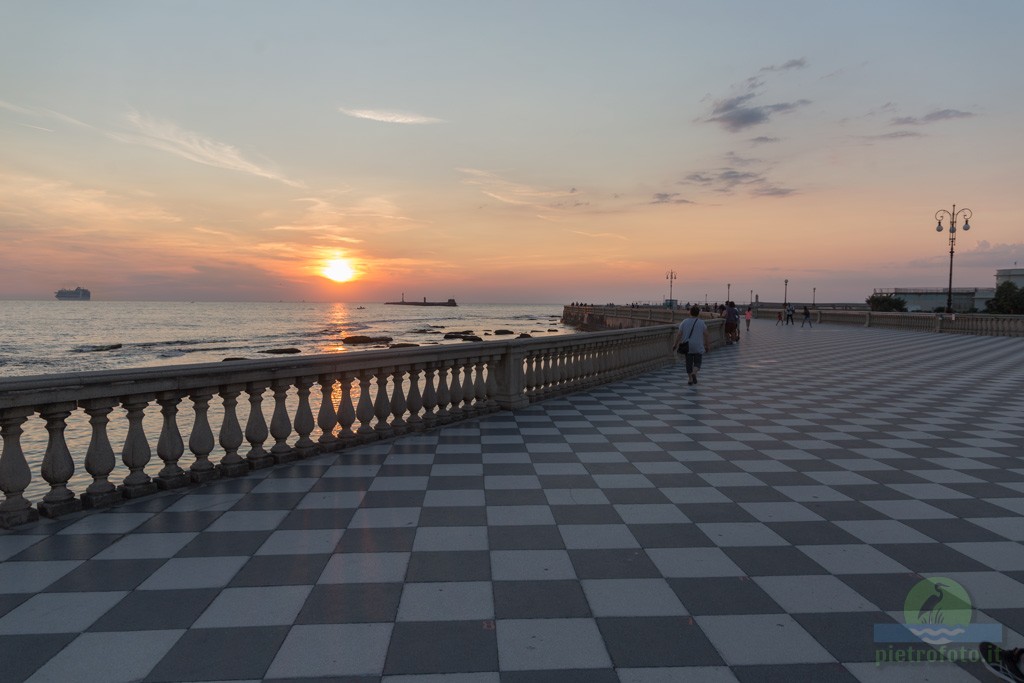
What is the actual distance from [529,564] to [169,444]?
356 centimetres

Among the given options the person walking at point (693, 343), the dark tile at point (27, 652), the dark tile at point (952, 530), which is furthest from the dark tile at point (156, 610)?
the person walking at point (693, 343)

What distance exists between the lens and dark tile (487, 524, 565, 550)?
4305 mm

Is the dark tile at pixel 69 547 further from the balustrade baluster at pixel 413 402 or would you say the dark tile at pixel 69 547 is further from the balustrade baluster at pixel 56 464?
the balustrade baluster at pixel 413 402

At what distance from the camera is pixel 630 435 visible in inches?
319

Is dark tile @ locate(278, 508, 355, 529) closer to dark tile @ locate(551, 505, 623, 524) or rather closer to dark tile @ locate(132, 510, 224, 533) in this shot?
dark tile @ locate(132, 510, 224, 533)

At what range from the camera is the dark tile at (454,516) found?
4.77 meters

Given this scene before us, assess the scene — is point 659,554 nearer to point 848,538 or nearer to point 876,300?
point 848,538

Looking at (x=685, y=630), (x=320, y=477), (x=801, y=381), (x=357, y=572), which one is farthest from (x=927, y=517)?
(x=801, y=381)

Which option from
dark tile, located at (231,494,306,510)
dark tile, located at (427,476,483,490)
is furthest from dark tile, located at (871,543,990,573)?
dark tile, located at (231,494,306,510)

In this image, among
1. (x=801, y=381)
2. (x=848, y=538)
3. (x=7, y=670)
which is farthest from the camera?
(x=801, y=381)

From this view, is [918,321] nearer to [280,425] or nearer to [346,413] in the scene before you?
[346,413]

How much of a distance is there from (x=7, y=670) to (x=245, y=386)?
343 cm

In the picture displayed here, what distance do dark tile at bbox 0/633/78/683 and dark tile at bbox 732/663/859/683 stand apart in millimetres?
3328

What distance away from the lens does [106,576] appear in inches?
148
